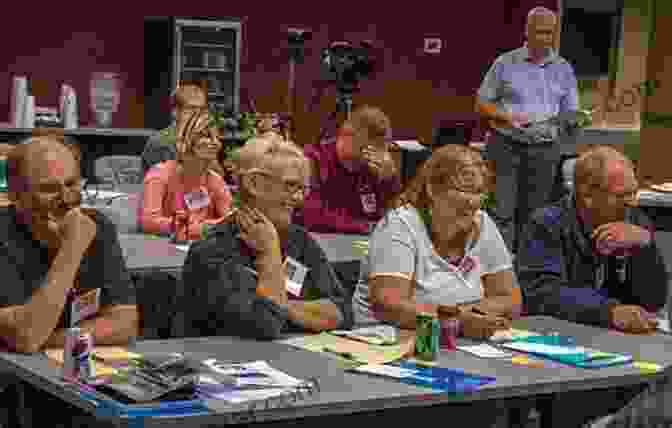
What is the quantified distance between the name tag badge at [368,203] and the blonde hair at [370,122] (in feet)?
1.03

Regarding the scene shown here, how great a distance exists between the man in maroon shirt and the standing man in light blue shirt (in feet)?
6.96

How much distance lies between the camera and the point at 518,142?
8.17 meters

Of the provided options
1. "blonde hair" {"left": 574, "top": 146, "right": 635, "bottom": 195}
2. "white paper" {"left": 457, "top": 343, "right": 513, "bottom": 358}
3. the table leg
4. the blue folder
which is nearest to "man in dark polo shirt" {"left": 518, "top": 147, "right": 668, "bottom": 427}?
"blonde hair" {"left": 574, "top": 146, "right": 635, "bottom": 195}

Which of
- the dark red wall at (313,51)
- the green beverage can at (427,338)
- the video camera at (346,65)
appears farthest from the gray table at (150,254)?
the dark red wall at (313,51)

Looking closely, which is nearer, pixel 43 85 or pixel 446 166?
pixel 446 166

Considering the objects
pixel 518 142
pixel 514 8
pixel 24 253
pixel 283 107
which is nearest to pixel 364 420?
pixel 24 253

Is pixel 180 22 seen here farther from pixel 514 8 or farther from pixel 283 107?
pixel 514 8

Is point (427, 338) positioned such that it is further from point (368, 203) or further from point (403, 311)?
point (368, 203)

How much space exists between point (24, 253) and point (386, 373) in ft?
3.48

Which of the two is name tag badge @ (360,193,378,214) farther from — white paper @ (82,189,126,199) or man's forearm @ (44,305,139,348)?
man's forearm @ (44,305,139,348)

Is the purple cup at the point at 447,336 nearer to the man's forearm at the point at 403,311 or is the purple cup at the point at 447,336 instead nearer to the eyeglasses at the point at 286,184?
the man's forearm at the point at 403,311

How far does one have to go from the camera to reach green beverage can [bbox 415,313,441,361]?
11.5 ft

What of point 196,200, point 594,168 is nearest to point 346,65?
point 196,200

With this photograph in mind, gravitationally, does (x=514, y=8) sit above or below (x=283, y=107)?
above
